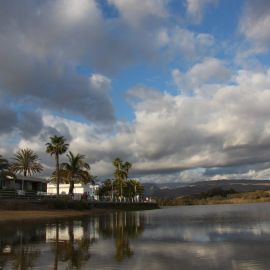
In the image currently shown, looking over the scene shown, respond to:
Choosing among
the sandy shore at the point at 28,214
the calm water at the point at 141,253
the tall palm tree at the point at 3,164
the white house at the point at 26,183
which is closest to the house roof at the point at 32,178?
the white house at the point at 26,183

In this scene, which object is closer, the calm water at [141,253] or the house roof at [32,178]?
the calm water at [141,253]

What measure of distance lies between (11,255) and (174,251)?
8.61 meters

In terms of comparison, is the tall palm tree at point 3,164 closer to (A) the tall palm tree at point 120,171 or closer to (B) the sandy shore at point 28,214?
(B) the sandy shore at point 28,214

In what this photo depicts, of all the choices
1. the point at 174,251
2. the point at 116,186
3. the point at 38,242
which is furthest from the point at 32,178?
the point at 174,251

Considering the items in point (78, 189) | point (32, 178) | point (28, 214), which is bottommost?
point (28, 214)

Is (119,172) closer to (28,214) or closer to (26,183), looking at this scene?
(26,183)

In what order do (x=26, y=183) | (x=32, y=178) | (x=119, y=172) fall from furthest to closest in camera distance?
(x=119, y=172) → (x=32, y=178) → (x=26, y=183)

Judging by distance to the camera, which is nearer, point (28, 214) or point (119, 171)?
point (28, 214)

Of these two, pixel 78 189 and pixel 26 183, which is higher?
pixel 78 189

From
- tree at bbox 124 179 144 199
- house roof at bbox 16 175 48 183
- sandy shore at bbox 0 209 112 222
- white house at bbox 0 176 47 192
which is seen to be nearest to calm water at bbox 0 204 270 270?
sandy shore at bbox 0 209 112 222

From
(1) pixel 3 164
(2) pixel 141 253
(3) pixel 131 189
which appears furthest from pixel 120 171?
(2) pixel 141 253

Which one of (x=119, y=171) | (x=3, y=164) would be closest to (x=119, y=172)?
(x=119, y=171)

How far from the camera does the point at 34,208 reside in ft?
244

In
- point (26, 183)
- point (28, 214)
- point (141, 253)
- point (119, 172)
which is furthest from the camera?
point (119, 172)
